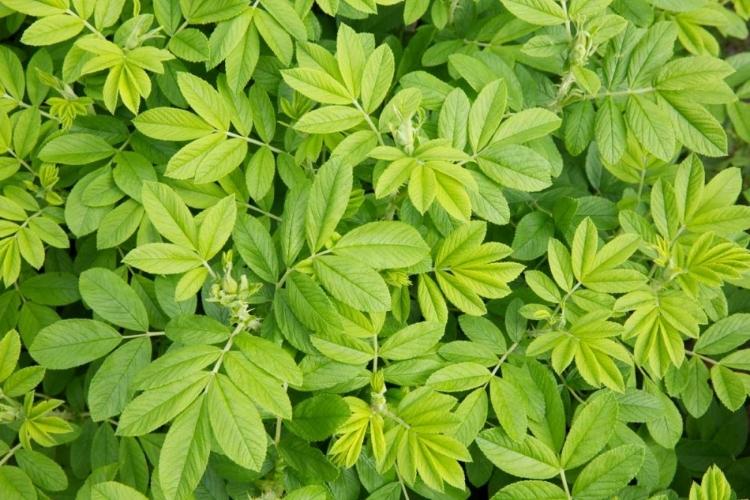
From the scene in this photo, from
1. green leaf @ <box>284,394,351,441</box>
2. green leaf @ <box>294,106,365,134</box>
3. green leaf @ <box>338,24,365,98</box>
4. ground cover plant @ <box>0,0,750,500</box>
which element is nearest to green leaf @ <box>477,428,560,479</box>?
ground cover plant @ <box>0,0,750,500</box>

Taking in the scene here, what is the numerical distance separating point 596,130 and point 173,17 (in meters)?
1.25

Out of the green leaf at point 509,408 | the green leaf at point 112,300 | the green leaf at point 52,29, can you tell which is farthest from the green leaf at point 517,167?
the green leaf at point 52,29

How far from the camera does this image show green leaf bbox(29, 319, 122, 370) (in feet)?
5.38

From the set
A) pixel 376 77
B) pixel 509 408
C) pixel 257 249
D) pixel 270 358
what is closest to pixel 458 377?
pixel 509 408

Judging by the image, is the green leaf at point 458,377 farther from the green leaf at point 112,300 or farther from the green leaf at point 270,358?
the green leaf at point 112,300

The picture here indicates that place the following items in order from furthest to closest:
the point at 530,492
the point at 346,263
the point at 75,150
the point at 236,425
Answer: the point at 75,150, the point at 530,492, the point at 346,263, the point at 236,425

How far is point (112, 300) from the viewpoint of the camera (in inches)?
67.1

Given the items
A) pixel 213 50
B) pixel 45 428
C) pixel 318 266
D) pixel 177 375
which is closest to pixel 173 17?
pixel 213 50

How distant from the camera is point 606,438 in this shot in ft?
5.33

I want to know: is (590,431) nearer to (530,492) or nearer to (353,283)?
(530,492)

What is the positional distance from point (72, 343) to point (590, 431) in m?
1.36

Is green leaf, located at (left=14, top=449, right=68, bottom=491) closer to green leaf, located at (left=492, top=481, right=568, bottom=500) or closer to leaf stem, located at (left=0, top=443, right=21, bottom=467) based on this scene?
leaf stem, located at (left=0, top=443, right=21, bottom=467)

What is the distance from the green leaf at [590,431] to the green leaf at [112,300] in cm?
116

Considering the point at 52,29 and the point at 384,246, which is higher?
the point at 52,29
